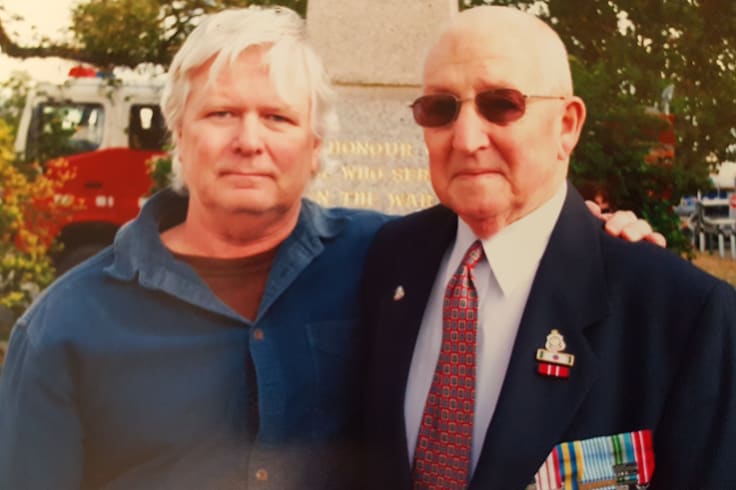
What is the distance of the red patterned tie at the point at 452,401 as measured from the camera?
1.62 m

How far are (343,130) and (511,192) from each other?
5.33 feet

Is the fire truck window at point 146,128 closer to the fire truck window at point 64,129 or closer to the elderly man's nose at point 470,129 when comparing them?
the fire truck window at point 64,129

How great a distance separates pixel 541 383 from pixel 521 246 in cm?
31

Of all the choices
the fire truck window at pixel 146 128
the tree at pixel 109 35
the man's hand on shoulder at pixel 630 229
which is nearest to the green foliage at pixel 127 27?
the tree at pixel 109 35

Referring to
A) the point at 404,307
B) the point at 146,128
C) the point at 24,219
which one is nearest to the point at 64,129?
the point at 24,219

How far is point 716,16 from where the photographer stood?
2.47 m

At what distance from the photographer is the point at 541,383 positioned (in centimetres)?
156

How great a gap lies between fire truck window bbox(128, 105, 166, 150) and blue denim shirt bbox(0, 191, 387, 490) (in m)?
0.39

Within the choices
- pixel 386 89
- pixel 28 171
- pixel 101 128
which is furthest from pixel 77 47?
pixel 386 89

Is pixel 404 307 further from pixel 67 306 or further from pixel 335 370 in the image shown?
pixel 67 306

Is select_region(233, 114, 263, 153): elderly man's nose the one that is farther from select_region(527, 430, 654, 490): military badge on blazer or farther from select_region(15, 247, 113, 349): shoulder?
select_region(527, 430, 654, 490): military badge on blazer

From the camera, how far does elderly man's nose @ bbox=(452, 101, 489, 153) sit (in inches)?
63.8

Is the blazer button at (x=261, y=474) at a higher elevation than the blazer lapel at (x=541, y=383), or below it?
below

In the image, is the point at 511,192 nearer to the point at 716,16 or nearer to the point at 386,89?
the point at 716,16
